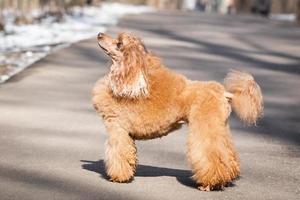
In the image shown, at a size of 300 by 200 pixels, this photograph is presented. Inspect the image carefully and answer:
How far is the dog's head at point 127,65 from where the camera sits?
686cm

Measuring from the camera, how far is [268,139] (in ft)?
32.6

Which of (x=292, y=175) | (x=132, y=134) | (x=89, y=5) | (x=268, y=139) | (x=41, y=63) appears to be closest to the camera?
(x=132, y=134)

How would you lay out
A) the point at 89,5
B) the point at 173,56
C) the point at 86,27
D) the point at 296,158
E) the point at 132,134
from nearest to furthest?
the point at 132,134 → the point at 296,158 → the point at 173,56 → the point at 86,27 → the point at 89,5

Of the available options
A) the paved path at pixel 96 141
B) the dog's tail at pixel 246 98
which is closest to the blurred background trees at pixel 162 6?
the paved path at pixel 96 141

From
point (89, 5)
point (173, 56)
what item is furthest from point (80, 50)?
point (89, 5)

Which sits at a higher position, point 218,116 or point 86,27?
point 218,116

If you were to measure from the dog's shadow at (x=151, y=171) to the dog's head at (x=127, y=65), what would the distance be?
943mm

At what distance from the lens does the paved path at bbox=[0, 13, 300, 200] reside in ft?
23.0

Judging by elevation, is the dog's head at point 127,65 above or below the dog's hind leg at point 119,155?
above

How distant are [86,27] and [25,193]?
21.6 m

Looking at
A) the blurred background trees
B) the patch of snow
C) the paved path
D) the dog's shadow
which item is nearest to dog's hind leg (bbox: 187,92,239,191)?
the paved path

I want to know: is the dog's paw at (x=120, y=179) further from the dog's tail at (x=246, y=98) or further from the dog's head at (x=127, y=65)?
the dog's tail at (x=246, y=98)

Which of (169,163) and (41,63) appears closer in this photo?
(169,163)

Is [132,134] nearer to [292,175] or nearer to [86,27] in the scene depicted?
[292,175]
